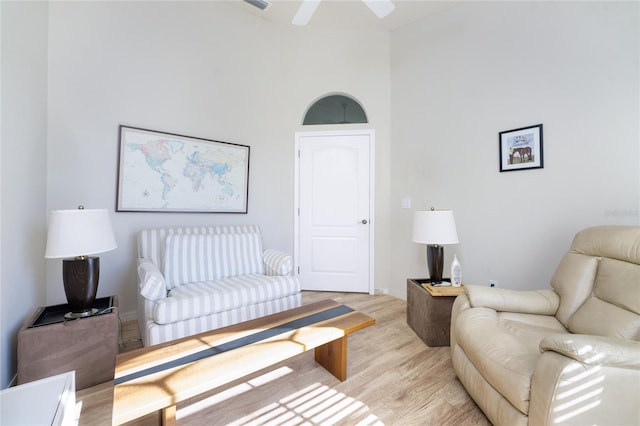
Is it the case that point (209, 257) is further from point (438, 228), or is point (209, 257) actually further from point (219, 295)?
point (438, 228)

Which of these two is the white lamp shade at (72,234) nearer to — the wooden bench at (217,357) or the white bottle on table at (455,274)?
the wooden bench at (217,357)

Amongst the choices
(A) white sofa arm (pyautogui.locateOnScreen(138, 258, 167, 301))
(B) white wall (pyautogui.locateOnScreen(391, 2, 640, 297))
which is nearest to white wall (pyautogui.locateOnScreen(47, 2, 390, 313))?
(B) white wall (pyautogui.locateOnScreen(391, 2, 640, 297))

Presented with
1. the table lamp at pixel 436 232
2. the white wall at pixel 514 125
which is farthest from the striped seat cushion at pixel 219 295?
the white wall at pixel 514 125

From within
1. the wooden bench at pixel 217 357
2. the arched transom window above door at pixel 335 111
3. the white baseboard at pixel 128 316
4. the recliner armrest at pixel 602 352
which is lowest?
the white baseboard at pixel 128 316

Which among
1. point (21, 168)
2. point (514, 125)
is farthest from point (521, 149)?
point (21, 168)

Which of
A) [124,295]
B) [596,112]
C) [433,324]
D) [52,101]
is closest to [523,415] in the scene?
[433,324]

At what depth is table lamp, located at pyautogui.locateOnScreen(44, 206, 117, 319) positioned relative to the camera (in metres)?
1.57

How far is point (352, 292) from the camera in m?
3.42

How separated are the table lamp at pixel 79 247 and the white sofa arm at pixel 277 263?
1.28 metres

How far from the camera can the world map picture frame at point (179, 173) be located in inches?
96.9

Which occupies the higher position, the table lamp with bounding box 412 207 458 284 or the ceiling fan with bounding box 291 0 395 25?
the ceiling fan with bounding box 291 0 395 25

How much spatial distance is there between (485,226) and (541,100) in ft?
3.87

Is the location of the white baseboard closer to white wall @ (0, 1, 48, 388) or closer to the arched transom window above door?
white wall @ (0, 1, 48, 388)

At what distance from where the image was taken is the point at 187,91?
110 inches
